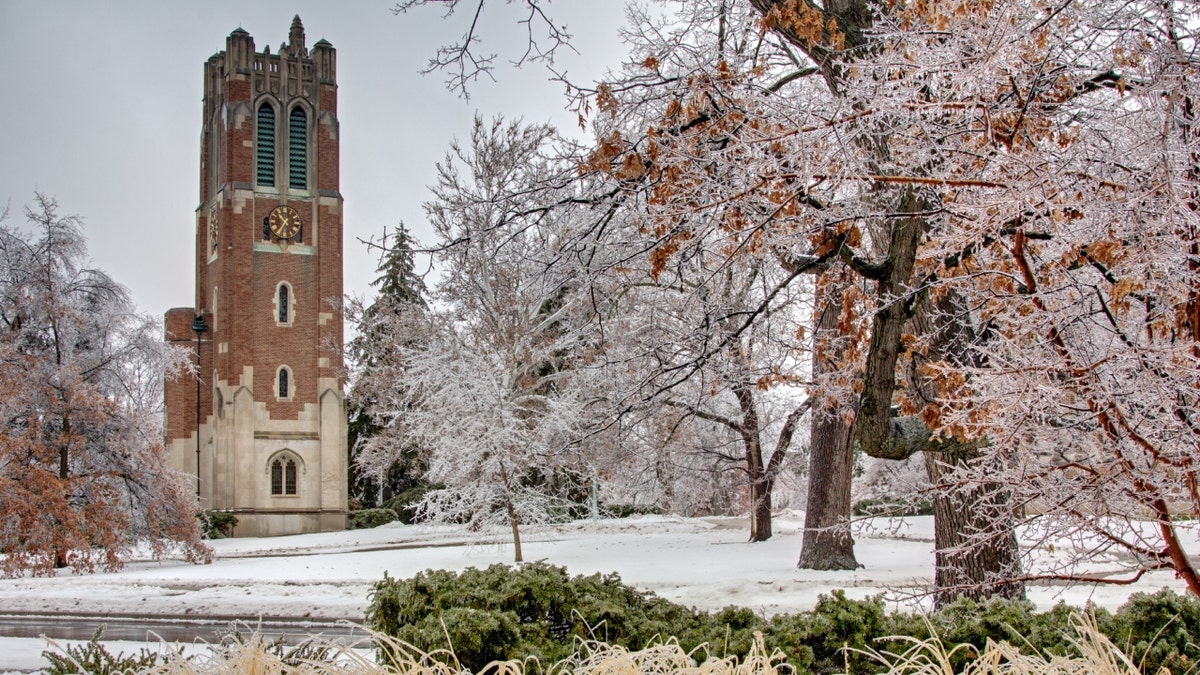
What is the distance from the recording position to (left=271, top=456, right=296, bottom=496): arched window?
38.5 metres

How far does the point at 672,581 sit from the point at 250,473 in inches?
1094

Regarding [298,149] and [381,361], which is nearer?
[381,361]

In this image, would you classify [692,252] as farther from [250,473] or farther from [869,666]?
[250,473]

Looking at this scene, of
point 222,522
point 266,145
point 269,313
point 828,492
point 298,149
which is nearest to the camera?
point 828,492

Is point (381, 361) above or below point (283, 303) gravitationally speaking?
below

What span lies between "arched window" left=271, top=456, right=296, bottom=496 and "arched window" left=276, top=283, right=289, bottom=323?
5.18 meters

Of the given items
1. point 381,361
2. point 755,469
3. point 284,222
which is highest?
point 284,222

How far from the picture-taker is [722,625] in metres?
5.50

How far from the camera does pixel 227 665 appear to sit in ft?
8.96

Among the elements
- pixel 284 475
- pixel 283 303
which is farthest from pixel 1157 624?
pixel 283 303

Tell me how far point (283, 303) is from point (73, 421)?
20.9 m

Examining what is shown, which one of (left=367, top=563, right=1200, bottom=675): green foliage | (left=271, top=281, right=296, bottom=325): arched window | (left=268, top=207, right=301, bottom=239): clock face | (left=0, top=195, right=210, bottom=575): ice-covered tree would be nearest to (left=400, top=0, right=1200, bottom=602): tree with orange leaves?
(left=367, top=563, right=1200, bottom=675): green foliage

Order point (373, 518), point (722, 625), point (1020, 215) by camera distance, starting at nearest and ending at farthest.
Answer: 1. point (1020, 215)
2. point (722, 625)
3. point (373, 518)

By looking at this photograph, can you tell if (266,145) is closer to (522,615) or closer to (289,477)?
(289,477)
